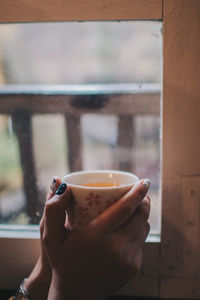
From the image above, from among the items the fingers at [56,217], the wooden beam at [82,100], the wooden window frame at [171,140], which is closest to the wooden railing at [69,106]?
the wooden beam at [82,100]

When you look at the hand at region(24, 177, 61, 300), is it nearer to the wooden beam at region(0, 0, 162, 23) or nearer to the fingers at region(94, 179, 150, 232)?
the fingers at region(94, 179, 150, 232)

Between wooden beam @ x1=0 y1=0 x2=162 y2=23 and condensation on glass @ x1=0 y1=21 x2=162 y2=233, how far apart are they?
75 mm

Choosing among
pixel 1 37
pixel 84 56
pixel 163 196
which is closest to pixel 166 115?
pixel 163 196

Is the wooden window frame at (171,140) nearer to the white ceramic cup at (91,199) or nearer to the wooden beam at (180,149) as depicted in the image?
the wooden beam at (180,149)

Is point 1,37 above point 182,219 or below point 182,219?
above

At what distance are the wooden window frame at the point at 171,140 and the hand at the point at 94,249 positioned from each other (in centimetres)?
15

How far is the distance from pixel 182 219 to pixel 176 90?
0.28 meters

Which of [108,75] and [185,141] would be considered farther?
[108,75]

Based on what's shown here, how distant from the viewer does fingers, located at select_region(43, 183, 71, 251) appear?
40 cm

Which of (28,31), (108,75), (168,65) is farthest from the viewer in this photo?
(108,75)

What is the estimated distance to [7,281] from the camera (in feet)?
2.07

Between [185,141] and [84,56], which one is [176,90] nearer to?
[185,141]

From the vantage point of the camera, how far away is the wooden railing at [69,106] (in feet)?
2.10

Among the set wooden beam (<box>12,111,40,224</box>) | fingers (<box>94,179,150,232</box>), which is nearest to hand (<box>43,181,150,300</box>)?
fingers (<box>94,179,150,232</box>)
